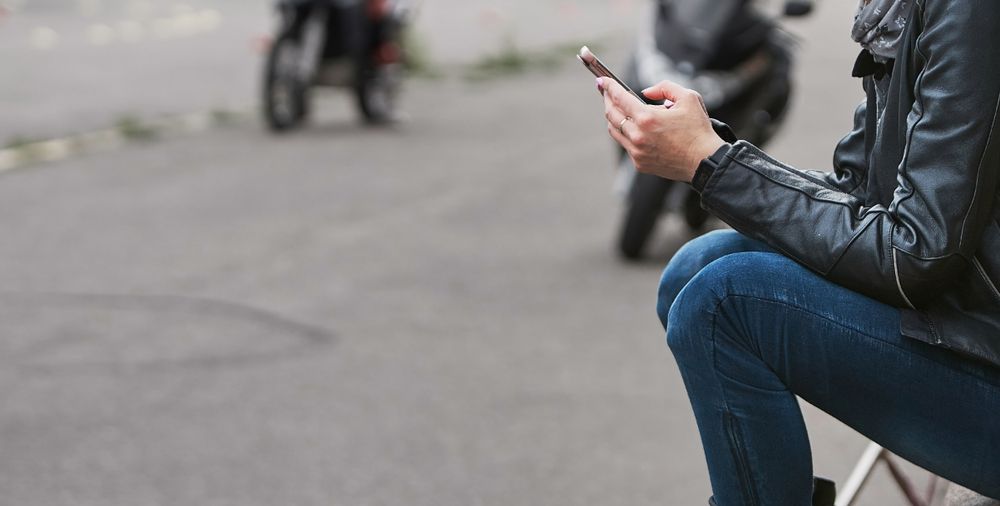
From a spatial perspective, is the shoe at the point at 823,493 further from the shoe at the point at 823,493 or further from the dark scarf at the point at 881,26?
the dark scarf at the point at 881,26

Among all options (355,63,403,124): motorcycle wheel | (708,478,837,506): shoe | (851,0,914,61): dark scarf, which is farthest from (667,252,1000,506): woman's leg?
(355,63,403,124): motorcycle wheel

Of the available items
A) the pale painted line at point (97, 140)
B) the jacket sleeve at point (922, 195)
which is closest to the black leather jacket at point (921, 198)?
the jacket sleeve at point (922, 195)

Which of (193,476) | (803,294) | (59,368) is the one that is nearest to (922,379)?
(803,294)

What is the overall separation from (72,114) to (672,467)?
294 inches

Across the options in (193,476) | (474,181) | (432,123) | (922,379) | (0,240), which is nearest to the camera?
(922,379)

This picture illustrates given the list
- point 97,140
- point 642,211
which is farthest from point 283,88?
point 642,211

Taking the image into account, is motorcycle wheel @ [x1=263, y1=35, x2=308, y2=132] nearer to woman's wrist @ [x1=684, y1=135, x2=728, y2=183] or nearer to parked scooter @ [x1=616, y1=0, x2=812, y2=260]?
parked scooter @ [x1=616, y1=0, x2=812, y2=260]

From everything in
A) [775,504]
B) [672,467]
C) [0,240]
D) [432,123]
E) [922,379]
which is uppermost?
[922,379]

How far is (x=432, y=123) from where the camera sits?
1143 centimetres

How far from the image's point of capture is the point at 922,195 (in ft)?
7.49

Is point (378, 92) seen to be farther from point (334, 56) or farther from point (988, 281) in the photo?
point (988, 281)

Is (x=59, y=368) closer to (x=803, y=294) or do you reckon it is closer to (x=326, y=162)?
(x=803, y=294)

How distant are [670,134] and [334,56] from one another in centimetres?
871

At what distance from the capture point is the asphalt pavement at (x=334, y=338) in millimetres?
4137
